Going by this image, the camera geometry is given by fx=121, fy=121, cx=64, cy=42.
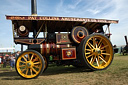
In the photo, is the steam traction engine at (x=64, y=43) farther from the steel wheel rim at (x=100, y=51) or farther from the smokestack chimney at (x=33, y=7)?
the smokestack chimney at (x=33, y=7)

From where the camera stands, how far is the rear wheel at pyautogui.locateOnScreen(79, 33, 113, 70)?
220 inches

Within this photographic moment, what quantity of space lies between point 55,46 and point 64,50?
496 millimetres

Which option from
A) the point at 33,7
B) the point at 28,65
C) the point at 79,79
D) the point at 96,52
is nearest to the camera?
the point at 79,79

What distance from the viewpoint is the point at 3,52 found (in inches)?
786

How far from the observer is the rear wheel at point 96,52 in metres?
5.59

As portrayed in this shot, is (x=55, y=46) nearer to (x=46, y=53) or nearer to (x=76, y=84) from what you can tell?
(x=46, y=53)

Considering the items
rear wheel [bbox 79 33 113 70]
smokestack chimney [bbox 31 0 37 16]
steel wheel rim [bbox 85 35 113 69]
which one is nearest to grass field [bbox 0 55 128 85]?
rear wheel [bbox 79 33 113 70]

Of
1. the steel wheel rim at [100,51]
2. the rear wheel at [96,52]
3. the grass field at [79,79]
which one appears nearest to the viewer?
the grass field at [79,79]

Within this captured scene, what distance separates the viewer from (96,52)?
5883 mm

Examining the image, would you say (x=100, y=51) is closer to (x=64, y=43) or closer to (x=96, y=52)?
(x=96, y=52)

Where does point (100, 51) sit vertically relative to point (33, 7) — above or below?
below

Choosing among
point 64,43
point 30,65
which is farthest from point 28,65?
point 64,43

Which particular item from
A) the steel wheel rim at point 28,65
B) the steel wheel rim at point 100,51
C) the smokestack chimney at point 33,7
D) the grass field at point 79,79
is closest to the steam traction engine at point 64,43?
the steel wheel rim at point 100,51

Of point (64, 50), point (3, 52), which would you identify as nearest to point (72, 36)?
point (64, 50)
